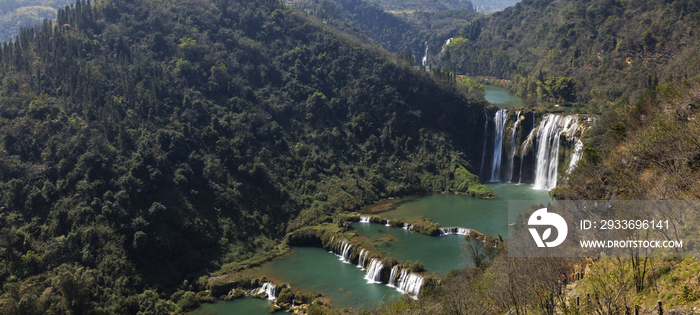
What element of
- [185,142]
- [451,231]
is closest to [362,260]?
[451,231]

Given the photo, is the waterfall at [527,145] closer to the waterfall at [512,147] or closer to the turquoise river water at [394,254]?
the waterfall at [512,147]

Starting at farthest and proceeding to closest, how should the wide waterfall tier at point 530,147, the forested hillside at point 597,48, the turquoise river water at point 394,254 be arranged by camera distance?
the forested hillside at point 597,48 < the wide waterfall tier at point 530,147 < the turquoise river water at point 394,254

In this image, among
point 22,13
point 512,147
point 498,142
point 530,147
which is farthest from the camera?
point 22,13

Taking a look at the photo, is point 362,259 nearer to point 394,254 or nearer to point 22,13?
point 394,254

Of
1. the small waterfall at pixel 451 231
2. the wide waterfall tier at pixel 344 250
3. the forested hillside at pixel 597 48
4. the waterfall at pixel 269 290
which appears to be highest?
the forested hillside at pixel 597 48

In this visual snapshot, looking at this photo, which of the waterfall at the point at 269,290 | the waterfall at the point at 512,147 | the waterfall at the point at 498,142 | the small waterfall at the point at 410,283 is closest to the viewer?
the small waterfall at the point at 410,283

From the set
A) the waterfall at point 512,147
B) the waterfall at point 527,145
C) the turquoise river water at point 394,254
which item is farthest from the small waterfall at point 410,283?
the waterfall at point 512,147
